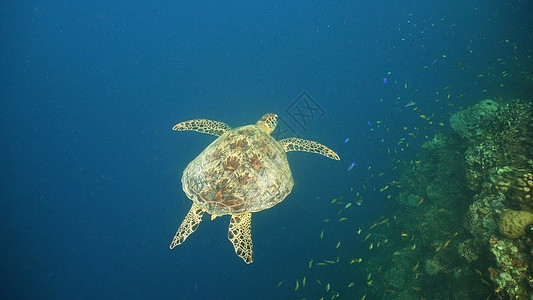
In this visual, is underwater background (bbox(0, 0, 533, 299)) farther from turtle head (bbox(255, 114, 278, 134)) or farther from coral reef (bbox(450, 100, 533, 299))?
turtle head (bbox(255, 114, 278, 134))

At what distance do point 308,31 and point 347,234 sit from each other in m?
40.5

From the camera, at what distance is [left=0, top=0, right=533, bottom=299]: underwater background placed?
685 centimetres

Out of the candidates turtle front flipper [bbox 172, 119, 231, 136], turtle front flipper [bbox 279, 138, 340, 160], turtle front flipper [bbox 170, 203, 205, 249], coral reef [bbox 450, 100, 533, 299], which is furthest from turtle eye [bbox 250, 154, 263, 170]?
coral reef [bbox 450, 100, 533, 299]

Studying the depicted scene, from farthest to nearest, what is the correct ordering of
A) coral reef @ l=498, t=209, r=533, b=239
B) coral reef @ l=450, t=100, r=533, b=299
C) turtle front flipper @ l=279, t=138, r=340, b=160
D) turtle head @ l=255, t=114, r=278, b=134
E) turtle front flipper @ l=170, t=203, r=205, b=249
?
turtle head @ l=255, t=114, r=278, b=134, turtle front flipper @ l=279, t=138, r=340, b=160, turtle front flipper @ l=170, t=203, r=205, b=249, coral reef @ l=498, t=209, r=533, b=239, coral reef @ l=450, t=100, r=533, b=299

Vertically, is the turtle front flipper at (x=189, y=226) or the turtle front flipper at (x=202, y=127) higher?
the turtle front flipper at (x=202, y=127)

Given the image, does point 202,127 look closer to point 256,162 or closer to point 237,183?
point 256,162

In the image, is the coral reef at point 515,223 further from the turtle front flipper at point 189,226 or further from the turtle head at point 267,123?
the turtle front flipper at point 189,226

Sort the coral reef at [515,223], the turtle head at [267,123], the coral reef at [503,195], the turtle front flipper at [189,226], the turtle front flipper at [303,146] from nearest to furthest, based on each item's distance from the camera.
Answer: the coral reef at [503,195], the coral reef at [515,223], the turtle front flipper at [189,226], the turtle front flipper at [303,146], the turtle head at [267,123]

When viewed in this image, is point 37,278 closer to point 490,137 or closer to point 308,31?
point 490,137

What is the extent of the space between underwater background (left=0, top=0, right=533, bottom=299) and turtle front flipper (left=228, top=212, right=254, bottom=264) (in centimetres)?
321

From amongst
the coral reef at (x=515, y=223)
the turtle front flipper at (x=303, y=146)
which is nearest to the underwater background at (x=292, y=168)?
the coral reef at (x=515, y=223)

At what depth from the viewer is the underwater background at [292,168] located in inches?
270

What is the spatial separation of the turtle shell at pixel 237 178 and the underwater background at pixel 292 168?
3.59 meters

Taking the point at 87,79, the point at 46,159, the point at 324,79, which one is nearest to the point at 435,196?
the point at 324,79
